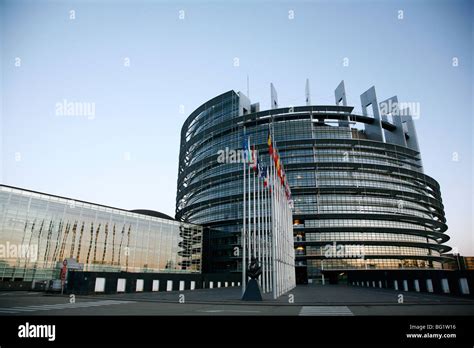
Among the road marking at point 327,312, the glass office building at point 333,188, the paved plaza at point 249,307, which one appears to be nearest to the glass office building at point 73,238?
the paved plaza at point 249,307

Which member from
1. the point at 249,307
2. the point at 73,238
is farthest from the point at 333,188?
the point at 249,307

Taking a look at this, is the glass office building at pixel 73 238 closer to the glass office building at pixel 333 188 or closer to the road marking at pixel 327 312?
the glass office building at pixel 333 188

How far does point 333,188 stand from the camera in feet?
239

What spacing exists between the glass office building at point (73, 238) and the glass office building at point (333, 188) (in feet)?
80.0

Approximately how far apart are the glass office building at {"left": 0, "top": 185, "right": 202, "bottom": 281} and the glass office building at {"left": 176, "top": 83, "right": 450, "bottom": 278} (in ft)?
80.0

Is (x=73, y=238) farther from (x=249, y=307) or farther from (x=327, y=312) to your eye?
(x=327, y=312)

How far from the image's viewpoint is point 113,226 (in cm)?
4897

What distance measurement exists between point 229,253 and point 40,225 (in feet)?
152

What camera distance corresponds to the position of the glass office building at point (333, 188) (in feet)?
233

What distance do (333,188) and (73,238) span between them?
60.4 metres

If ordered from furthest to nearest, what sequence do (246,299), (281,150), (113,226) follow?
(281,150), (113,226), (246,299)

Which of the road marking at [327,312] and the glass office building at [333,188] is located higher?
the glass office building at [333,188]
